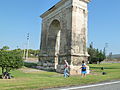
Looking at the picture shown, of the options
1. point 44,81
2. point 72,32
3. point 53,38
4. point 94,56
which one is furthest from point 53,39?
point 94,56

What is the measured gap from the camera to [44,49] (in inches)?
982

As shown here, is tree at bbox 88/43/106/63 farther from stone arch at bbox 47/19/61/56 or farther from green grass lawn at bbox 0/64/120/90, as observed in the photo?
green grass lawn at bbox 0/64/120/90

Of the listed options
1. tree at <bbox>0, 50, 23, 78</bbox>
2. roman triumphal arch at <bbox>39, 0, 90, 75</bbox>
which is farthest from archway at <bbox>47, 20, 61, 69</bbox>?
tree at <bbox>0, 50, 23, 78</bbox>

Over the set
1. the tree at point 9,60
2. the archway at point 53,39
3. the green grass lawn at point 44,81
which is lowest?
the green grass lawn at point 44,81

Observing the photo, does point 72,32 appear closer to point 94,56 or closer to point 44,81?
point 44,81

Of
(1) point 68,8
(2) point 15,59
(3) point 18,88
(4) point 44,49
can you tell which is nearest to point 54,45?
(4) point 44,49

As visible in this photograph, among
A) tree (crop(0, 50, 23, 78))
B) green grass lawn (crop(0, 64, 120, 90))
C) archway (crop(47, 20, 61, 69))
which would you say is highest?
archway (crop(47, 20, 61, 69))

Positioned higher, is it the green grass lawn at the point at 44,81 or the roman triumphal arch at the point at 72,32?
the roman triumphal arch at the point at 72,32

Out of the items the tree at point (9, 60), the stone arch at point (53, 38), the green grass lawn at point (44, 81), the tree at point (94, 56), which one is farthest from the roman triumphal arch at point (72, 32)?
the tree at point (94, 56)

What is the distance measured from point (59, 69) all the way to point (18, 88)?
453 inches

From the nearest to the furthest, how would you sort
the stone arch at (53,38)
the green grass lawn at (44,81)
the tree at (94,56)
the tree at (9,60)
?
the green grass lawn at (44,81) → the tree at (9,60) → the stone arch at (53,38) → the tree at (94,56)

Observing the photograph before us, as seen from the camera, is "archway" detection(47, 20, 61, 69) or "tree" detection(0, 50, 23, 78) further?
"archway" detection(47, 20, 61, 69)

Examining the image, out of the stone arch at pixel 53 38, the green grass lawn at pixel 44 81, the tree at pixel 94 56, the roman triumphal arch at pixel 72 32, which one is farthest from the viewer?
the tree at pixel 94 56

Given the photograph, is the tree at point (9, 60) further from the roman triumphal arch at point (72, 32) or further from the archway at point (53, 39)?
the archway at point (53, 39)
